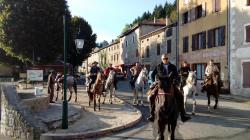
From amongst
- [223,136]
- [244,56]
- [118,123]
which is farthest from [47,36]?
[223,136]

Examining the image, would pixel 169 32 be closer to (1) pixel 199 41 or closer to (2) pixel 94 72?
(1) pixel 199 41

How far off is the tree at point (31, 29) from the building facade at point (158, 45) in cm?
1263

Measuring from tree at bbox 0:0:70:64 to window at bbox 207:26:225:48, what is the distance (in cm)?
1939

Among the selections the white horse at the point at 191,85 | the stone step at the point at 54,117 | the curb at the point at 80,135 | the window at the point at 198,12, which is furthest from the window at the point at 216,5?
the curb at the point at 80,135

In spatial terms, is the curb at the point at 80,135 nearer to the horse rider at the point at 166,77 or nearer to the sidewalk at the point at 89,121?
the sidewalk at the point at 89,121

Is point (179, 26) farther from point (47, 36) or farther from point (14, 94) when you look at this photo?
point (14, 94)

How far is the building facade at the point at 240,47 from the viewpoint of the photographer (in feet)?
98.4

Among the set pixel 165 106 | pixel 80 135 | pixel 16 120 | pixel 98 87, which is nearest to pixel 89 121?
pixel 80 135

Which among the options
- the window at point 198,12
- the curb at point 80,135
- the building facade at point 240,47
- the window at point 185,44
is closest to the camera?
the curb at point 80,135

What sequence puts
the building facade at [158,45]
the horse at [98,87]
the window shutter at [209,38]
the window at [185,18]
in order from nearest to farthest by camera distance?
the horse at [98,87], the window shutter at [209,38], the window at [185,18], the building facade at [158,45]

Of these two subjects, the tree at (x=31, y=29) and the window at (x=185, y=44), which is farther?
the tree at (x=31, y=29)

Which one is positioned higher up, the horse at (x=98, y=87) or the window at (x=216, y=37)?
the window at (x=216, y=37)

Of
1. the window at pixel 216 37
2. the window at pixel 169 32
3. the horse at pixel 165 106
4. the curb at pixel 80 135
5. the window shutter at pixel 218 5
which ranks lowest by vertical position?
the curb at pixel 80 135

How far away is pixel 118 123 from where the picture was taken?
15.1m
